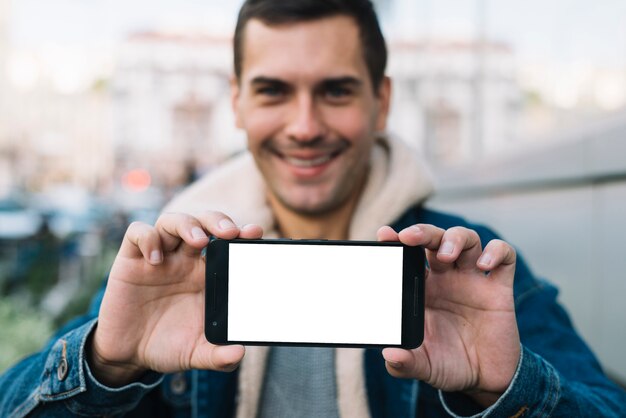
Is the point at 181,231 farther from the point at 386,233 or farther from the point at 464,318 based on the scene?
the point at 464,318

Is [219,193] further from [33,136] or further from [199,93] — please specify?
[33,136]

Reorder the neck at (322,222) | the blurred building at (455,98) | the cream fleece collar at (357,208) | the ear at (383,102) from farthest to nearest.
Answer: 1. the blurred building at (455,98)
2. the ear at (383,102)
3. the neck at (322,222)
4. the cream fleece collar at (357,208)

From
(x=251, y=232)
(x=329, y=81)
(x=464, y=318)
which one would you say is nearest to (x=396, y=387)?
(x=464, y=318)

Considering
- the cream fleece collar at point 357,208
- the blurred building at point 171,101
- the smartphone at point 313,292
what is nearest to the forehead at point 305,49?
the cream fleece collar at point 357,208

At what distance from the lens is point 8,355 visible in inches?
136

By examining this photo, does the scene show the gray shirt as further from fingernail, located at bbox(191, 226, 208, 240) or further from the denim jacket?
fingernail, located at bbox(191, 226, 208, 240)

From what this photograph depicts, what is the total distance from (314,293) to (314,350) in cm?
55

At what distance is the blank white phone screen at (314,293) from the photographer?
1418 mm

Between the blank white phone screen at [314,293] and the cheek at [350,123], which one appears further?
the cheek at [350,123]

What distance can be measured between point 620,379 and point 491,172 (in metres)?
2.27

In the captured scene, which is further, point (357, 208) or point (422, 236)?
point (357, 208)

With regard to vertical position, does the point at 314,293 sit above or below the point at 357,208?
below

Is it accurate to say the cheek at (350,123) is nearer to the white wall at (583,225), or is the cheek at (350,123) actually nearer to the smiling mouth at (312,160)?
the smiling mouth at (312,160)

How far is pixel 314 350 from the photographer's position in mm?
1953
